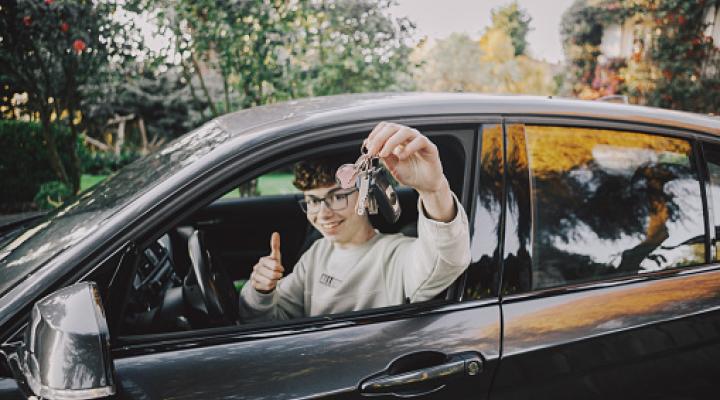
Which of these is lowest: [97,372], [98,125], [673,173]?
[98,125]

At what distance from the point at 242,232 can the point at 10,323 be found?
7.92 ft

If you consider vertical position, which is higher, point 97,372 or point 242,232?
point 97,372

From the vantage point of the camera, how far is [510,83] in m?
27.6

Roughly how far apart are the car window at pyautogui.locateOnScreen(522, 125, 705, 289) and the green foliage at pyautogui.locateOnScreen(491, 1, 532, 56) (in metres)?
50.0

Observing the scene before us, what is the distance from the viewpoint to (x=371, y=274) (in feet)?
6.32

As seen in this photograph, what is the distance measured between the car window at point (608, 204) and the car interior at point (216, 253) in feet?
0.94

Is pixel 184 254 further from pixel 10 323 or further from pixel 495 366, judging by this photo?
pixel 495 366

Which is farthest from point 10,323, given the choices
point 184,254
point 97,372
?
point 184,254

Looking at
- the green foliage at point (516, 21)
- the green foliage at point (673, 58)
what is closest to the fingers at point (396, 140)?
the green foliage at point (673, 58)

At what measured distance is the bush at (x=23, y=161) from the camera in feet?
32.4

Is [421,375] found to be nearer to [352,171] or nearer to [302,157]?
[352,171]

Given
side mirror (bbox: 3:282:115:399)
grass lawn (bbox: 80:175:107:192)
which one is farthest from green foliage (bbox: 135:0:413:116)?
grass lawn (bbox: 80:175:107:192)

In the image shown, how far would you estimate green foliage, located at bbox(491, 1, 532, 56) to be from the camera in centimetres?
5027

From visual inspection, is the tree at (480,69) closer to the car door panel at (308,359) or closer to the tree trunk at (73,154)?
the tree trunk at (73,154)
